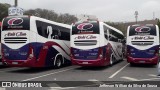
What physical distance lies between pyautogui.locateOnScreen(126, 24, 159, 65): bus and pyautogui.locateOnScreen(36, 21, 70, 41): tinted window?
4778 mm

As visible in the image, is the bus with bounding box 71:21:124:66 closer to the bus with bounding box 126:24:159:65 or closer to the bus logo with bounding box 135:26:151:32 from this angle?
the bus with bounding box 126:24:159:65

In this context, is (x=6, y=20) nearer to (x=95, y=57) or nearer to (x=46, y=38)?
(x=46, y=38)

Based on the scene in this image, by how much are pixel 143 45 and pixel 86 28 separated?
4820mm

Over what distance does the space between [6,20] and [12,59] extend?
2.39 m

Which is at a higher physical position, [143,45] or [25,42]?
[25,42]

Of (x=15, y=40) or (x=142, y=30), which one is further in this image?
(x=142, y=30)

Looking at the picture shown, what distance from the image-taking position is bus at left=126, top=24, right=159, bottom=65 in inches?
880

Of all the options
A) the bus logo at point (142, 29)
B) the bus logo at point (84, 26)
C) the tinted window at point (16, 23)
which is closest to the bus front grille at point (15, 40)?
the tinted window at point (16, 23)

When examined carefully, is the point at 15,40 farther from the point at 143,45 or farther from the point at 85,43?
the point at 143,45

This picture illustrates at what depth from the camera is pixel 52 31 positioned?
20500 mm

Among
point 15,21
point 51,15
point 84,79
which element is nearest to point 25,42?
point 15,21

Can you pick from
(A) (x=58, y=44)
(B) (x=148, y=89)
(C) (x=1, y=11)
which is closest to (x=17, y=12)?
(A) (x=58, y=44)

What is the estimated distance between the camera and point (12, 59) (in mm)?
18141

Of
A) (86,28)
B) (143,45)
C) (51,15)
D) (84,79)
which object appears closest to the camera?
(84,79)
